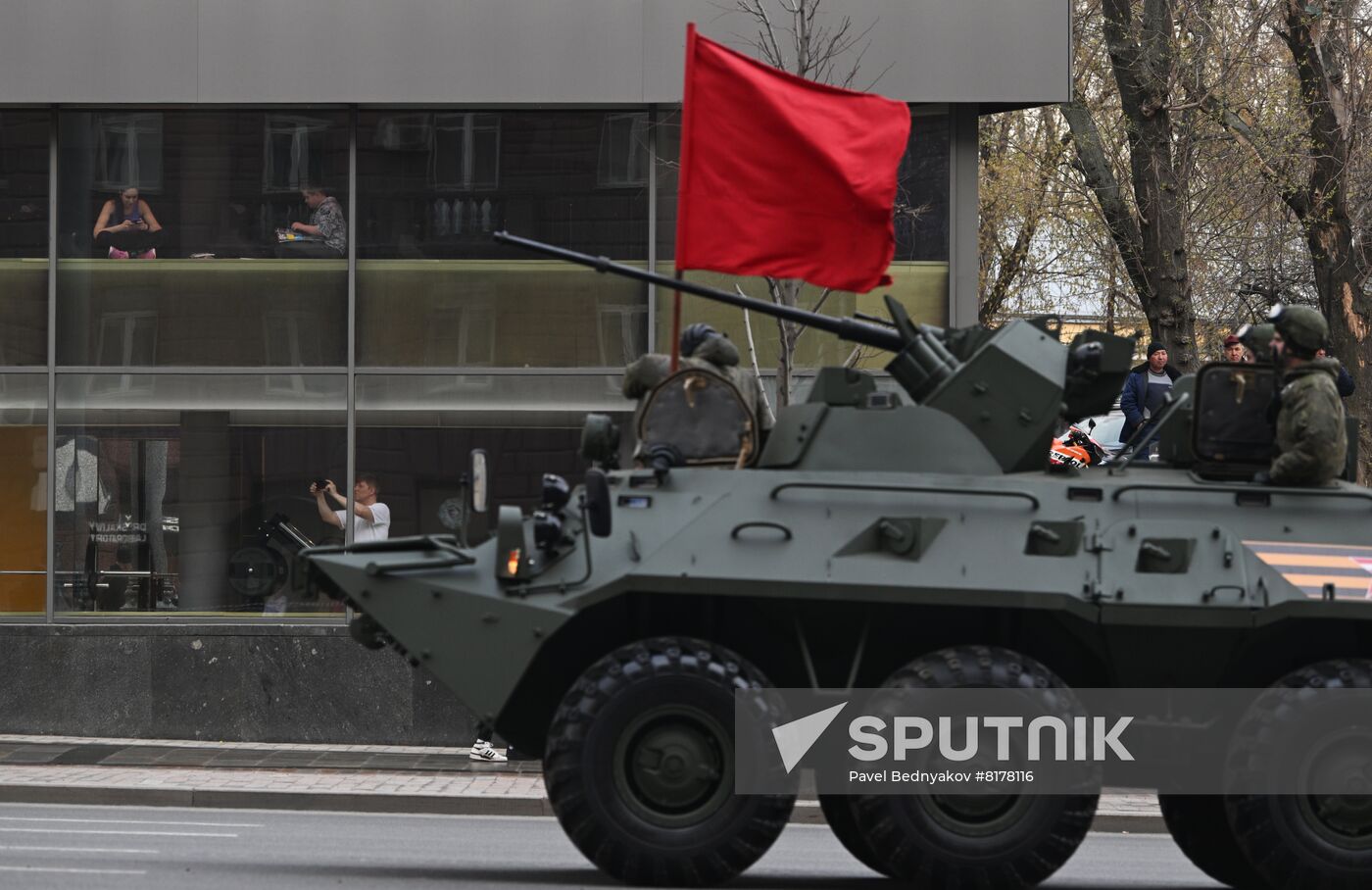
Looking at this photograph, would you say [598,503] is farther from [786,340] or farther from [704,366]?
[786,340]

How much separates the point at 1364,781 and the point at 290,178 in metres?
10.7

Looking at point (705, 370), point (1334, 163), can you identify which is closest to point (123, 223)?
point (705, 370)

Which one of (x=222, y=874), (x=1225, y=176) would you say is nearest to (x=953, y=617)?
(x=222, y=874)

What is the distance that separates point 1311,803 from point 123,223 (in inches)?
444

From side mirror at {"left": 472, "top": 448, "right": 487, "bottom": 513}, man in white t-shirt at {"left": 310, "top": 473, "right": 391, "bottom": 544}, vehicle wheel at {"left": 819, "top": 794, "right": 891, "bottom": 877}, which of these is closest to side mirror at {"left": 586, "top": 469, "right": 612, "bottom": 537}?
side mirror at {"left": 472, "top": 448, "right": 487, "bottom": 513}

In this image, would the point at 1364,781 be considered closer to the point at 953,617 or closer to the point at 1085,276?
the point at 953,617

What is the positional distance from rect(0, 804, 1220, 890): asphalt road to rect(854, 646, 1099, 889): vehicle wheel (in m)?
0.83

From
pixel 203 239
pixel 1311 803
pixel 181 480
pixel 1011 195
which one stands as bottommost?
pixel 1311 803

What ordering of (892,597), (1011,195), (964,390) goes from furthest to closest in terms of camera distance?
(1011,195), (964,390), (892,597)

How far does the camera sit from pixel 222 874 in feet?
28.5

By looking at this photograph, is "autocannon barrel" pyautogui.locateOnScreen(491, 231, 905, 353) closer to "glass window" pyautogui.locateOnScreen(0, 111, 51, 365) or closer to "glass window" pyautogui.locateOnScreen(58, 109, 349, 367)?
→ "glass window" pyautogui.locateOnScreen(58, 109, 349, 367)

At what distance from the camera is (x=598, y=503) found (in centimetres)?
758

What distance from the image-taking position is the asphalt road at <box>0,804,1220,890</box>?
27.8 feet

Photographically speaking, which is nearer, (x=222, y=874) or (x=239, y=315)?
(x=222, y=874)
